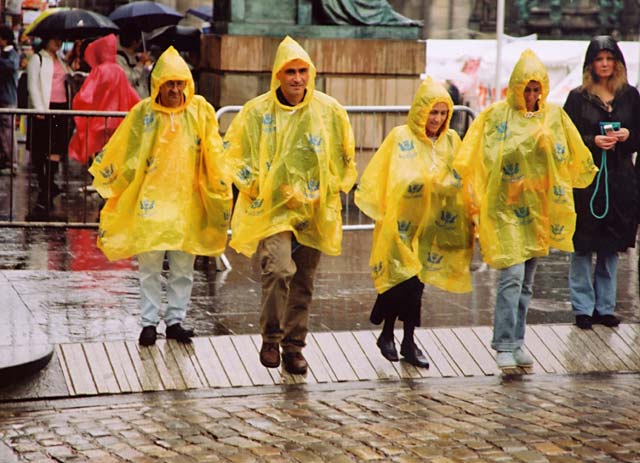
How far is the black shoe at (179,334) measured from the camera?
8680 millimetres

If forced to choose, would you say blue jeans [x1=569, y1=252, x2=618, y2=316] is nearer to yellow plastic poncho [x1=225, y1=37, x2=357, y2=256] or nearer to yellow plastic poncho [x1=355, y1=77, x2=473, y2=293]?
yellow plastic poncho [x1=355, y1=77, x2=473, y2=293]

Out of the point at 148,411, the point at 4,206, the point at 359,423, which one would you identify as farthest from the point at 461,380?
the point at 4,206

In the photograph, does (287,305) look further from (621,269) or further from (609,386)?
(621,269)

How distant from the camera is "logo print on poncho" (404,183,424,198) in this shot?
28.5 feet

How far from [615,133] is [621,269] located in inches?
103

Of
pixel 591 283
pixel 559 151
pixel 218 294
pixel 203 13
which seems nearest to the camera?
pixel 559 151

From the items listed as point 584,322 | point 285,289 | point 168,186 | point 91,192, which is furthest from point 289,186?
point 91,192

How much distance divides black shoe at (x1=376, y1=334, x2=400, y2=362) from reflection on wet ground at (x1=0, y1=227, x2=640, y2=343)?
21.0 inches

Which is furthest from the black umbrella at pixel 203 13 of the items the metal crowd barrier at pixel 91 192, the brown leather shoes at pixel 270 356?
the brown leather shoes at pixel 270 356

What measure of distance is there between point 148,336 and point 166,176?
36.8 inches

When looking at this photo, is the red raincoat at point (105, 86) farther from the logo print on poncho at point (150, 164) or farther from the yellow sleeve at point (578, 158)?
A: the yellow sleeve at point (578, 158)

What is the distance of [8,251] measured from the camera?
12.0m

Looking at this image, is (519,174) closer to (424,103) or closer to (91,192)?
(424,103)

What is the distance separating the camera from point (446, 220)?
29.1 feet
